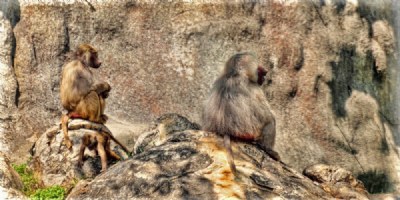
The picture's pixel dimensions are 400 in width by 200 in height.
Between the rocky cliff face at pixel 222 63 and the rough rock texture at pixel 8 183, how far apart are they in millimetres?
2977

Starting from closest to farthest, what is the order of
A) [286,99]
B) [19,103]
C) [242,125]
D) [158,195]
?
[158,195] → [242,125] → [19,103] → [286,99]

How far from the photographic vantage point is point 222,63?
48.6 feet

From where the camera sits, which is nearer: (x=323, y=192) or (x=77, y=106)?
(x=323, y=192)

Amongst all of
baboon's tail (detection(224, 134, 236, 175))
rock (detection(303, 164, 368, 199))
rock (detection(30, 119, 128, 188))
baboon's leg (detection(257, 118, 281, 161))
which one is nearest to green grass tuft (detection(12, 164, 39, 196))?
rock (detection(30, 119, 128, 188))

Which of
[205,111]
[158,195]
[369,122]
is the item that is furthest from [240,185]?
[369,122]

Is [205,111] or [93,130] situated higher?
[205,111]

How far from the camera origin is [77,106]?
12.3 meters

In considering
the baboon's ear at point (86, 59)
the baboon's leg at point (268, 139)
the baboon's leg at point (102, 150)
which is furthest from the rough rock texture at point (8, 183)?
the baboon's leg at point (268, 139)

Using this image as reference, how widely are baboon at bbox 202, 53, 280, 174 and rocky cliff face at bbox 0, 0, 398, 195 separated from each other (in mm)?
4083

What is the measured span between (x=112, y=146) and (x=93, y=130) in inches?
29.8

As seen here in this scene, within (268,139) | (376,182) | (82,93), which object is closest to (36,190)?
(82,93)

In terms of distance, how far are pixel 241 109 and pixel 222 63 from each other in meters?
5.03

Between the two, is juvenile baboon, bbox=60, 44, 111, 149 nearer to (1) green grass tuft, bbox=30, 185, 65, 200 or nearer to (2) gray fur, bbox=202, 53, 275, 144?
(1) green grass tuft, bbox=30, 185, 65, 200

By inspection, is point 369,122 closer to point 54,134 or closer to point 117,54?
point 117,54
